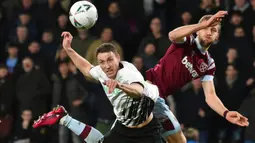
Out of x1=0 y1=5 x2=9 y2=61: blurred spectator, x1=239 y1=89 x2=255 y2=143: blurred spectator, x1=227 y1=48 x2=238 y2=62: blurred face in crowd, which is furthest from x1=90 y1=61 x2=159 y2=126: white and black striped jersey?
x1=0 y1=5 x2=9 y2=61: blurred spectator

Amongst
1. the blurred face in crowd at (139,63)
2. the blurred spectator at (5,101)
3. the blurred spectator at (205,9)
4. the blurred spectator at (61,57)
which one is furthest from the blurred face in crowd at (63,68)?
the blurred spectator at (205,9)

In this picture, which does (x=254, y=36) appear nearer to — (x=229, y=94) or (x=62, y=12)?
(x=229, y=94)

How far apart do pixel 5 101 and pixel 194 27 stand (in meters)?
5.96

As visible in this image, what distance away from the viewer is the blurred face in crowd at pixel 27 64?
43.8 ft

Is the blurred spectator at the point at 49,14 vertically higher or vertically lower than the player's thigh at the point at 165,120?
higher

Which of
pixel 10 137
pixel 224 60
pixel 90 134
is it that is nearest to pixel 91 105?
pixel 10 137

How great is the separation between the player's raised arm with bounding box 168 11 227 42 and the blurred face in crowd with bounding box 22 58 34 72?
491cm

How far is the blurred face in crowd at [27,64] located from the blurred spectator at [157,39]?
1.93m

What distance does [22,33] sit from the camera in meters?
14.3

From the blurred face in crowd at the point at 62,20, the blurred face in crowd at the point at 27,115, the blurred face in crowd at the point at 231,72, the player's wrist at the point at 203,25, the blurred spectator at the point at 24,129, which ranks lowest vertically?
the blurred spectator at the point at 24,129

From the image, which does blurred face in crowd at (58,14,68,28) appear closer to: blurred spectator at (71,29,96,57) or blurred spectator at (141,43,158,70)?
blurred spectator at (71,29,96,57)

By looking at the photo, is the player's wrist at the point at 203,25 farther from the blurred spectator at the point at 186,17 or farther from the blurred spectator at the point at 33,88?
the blurred spectator at the point at 33,88

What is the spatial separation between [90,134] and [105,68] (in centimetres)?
149

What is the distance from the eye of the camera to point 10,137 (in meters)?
13.2
